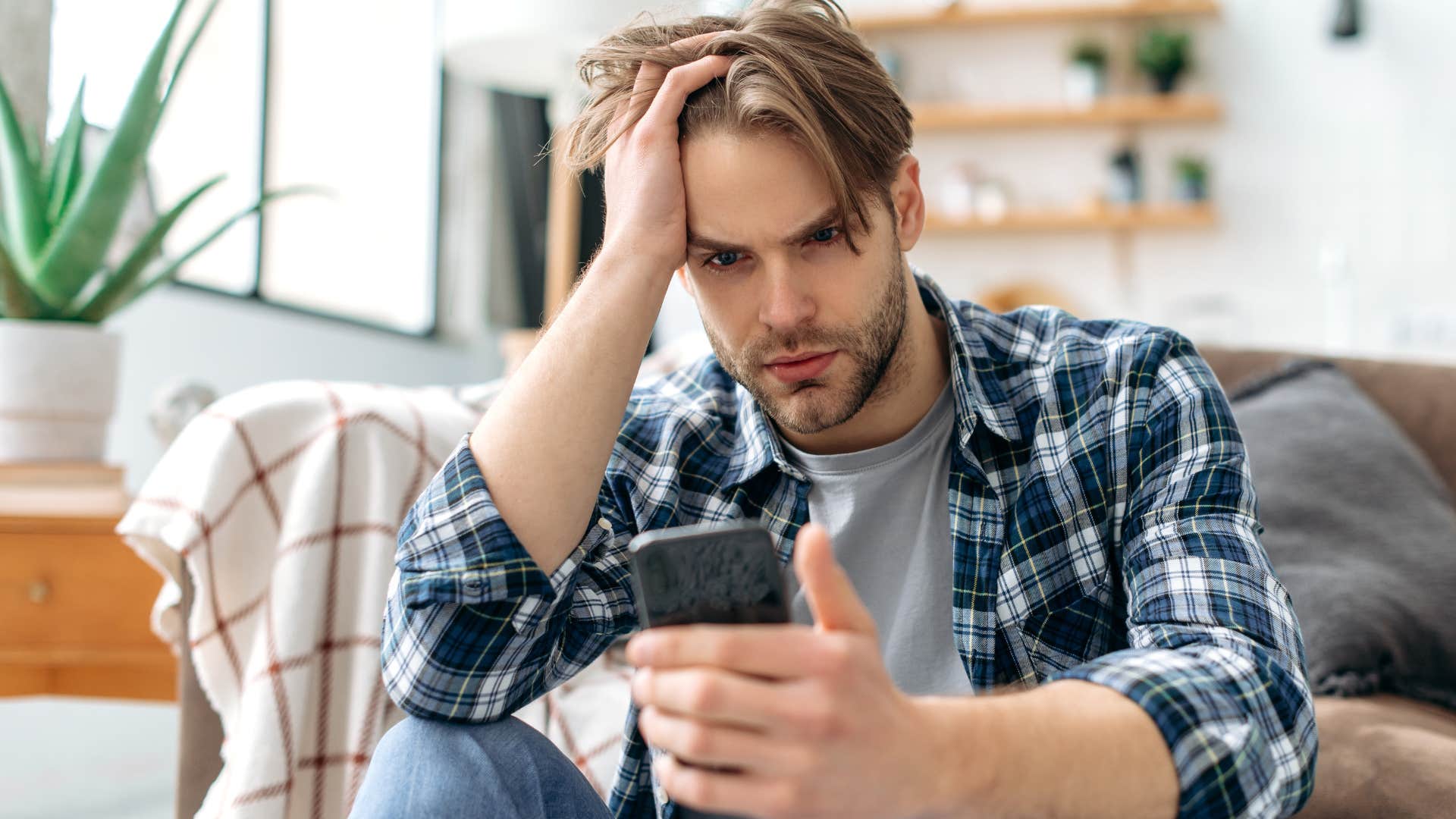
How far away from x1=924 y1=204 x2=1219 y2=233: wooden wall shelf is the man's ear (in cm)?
293

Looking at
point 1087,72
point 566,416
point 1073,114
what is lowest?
point 566,416

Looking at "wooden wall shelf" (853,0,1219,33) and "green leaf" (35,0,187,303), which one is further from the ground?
"wooden wall shelf" (853,0,1219,33)

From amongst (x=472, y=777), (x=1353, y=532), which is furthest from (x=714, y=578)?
(x=1353, y=532)

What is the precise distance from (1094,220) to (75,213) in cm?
322

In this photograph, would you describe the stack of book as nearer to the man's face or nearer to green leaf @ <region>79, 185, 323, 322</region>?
green leaf @ <region>79, 185, 323, 322</region>

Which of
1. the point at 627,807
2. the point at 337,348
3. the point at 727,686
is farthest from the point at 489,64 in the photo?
the point at 727,686

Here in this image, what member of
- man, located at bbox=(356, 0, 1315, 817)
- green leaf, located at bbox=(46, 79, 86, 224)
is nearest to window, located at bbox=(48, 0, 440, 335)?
green leaf, located at bbox=(46, 79, 86, 224)

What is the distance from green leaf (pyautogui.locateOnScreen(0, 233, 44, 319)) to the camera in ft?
4.71

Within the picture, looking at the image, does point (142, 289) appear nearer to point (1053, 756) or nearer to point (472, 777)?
point (472, 777)

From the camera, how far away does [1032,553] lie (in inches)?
36.4

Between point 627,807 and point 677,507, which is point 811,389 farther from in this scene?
point 627,807

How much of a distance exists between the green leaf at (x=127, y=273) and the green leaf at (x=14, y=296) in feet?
0.15

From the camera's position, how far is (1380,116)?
3.77 meters

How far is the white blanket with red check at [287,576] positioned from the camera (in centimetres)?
115
